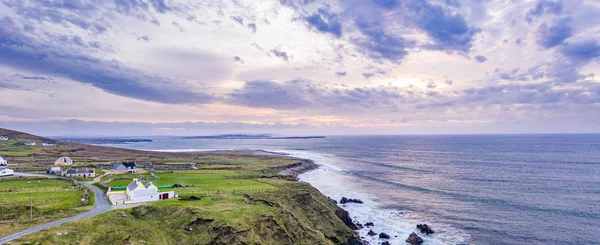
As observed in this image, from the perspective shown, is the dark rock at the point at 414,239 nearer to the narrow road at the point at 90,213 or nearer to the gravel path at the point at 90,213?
the gravel path at the point at 90,213

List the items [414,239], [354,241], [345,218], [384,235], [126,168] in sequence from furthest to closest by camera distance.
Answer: [126,168] < [345,218] < [384,235] < [354,241] < [414,239]

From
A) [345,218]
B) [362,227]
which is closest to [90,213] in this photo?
[345,218]

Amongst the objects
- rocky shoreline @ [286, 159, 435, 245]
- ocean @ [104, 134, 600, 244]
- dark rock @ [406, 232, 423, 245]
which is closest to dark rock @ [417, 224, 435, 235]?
rocky shoreline @ [286, 159, 435, 245]

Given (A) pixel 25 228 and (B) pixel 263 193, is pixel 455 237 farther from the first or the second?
(A) pixel 25 228

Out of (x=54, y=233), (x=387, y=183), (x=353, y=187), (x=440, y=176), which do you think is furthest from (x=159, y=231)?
(x=440, y=176)

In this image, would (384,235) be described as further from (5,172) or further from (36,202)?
(5,172)

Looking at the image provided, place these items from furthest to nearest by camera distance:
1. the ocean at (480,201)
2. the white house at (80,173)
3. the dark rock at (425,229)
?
1. the white house at (80,173)
2. the dark rock at (425,229)
3. the ocean at (480,201)

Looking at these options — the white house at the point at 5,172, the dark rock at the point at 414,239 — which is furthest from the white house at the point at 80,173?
the dark rock at the point at 414,239

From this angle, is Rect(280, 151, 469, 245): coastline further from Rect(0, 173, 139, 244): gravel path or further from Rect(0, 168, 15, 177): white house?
Rect(0, 168, 15, 177): white house

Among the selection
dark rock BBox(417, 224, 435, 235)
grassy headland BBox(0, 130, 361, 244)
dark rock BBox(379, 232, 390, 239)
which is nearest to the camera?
grassy headland BBox(0, 130, 361, 244)
